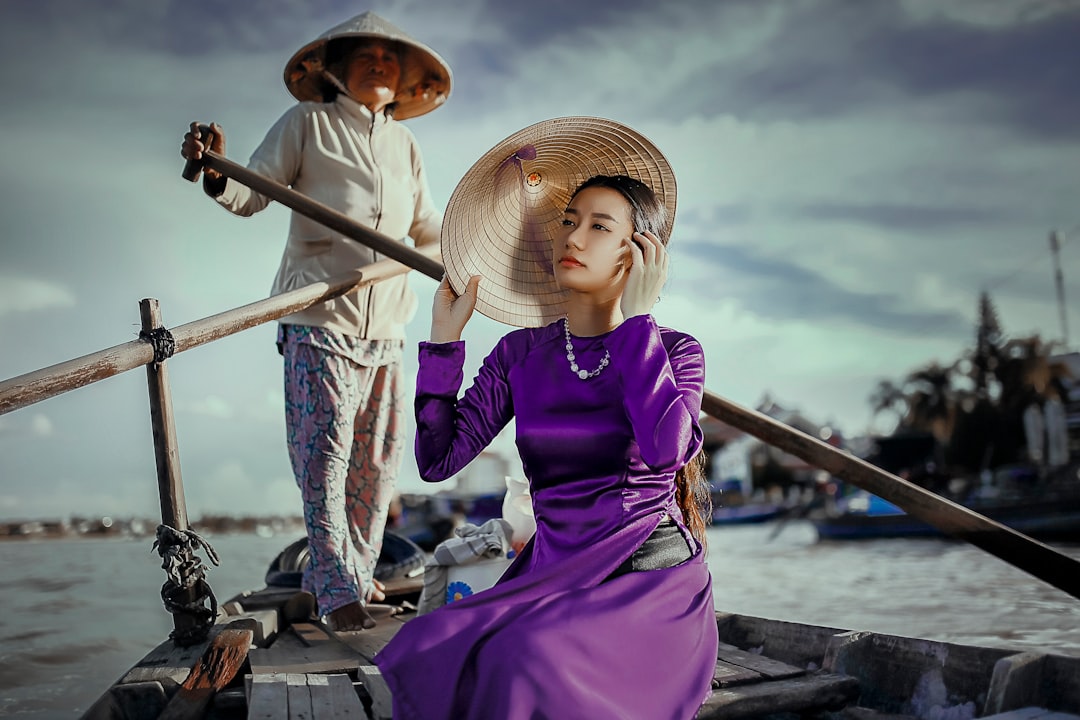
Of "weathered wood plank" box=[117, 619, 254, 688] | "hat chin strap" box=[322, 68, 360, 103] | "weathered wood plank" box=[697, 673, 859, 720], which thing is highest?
"hat chin strap" box=[322, 68, 360, 103]

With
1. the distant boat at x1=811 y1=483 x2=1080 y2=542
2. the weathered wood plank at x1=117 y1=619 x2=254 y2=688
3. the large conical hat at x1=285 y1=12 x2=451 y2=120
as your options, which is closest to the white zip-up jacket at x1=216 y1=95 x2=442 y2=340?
the large conical hat at x1=285 y1=12 x2=451 y2=120

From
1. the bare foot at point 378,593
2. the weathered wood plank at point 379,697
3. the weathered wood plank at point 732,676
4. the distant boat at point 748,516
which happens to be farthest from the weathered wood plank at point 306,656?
the distant boat at point 748,516

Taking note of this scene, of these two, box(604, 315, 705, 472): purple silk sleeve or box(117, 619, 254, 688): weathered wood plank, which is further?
box(117, 619, 254, 688): weathered wood plank

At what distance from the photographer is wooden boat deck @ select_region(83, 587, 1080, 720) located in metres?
2.05

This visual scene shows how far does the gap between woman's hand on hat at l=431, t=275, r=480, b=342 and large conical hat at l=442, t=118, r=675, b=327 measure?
0.10 meters

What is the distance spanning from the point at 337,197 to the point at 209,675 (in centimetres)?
196

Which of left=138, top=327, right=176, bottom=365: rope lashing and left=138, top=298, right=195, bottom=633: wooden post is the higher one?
left=138, top=327, right=176, bottom=365: rope lashing

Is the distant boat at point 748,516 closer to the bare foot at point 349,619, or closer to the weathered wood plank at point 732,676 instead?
the bare foot at point 349,619

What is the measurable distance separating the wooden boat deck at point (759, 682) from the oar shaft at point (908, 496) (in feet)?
2.52

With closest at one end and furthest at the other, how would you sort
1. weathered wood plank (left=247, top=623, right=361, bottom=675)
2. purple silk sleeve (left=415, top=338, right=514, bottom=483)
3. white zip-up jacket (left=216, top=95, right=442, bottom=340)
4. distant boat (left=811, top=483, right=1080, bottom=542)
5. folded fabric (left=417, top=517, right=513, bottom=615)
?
purple silk sleeve (left=415, top=338, right=514, bottom=483)
weathered wood plank (left=247, top=623, right=361, bottom=675)
folded fabric (left=417, top=517, right=513, bottom=615)
white zip-up jacket (left=216, top=95, right=442, bottom=340)
distant boat (left=811, top=483, right=1080, bottom=542)

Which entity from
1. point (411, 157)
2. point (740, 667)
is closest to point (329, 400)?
point (411, 157)

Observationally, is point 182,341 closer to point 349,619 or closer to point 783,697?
point 349,619

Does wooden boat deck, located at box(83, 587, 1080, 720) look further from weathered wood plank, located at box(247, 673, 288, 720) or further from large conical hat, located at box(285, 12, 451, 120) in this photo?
large conical hat, located at box(285, 12, 451, 120)

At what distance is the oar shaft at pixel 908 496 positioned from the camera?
3129 millimetres
